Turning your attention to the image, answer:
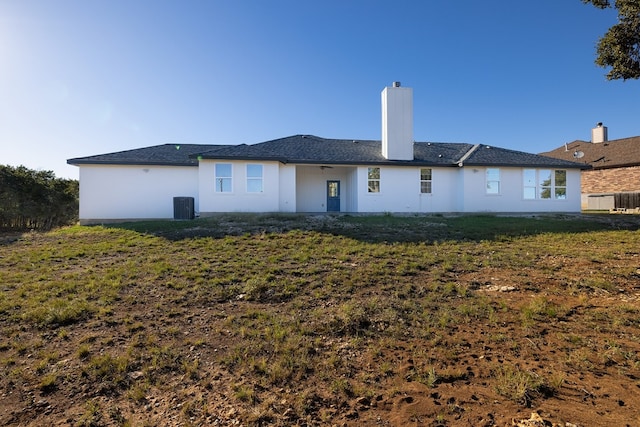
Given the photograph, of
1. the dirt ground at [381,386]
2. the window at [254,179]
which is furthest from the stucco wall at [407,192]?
the dirt ground at [381,386]

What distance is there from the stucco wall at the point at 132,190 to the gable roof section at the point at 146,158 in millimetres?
337

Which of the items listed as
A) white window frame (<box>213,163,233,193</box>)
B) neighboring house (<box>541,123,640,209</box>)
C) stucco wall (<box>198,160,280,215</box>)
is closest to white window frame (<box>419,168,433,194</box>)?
stucco wall (<box>198,160,280,215</box>)

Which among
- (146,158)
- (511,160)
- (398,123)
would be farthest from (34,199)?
(511,160)

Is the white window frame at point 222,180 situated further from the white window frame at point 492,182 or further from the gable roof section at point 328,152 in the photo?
the white window frame at point 492,182

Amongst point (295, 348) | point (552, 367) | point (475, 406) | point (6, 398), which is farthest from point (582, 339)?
point (6, 398)

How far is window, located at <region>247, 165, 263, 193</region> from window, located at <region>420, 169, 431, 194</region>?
839cm

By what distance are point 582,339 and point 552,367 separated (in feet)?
3.17

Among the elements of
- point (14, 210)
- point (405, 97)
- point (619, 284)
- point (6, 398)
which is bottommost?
point (6, 398)

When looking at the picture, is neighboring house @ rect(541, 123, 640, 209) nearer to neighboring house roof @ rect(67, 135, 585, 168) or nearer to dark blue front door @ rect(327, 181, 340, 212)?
neighboring house roof @ rect(67, 135, 585, 168)

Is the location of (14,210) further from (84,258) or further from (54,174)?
(84,258)

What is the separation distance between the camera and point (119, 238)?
36.8ft

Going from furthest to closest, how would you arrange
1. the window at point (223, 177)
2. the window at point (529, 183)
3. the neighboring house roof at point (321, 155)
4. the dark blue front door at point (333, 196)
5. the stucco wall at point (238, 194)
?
the dark blue front door at point (333, 196) < the window at point (529, 183) < the neighboring house roof at point (321, 155) < the window at point (223, 177) < the stucco wall at point (238, 194)

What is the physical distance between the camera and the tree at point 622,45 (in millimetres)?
9594

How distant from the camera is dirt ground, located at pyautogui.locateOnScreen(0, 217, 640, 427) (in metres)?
2.98
